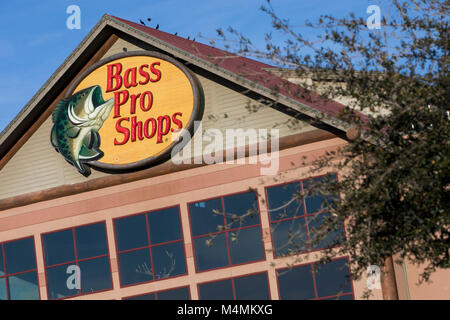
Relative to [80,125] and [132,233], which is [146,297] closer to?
[132,233]

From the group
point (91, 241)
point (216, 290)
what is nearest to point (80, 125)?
point (91, 241)

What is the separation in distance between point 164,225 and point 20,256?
236 inches

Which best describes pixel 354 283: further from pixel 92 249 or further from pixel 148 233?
pixel 92 249

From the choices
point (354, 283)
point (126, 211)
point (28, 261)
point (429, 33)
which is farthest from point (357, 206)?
point (28, 261)

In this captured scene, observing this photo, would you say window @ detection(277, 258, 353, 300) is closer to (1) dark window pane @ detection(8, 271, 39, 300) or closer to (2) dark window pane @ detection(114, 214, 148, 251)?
(2) dark window pane @ detection(114, 214, 148, 251)

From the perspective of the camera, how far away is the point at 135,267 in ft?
91.2

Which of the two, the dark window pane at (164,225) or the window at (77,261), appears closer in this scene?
the dark window pane at (164,225)

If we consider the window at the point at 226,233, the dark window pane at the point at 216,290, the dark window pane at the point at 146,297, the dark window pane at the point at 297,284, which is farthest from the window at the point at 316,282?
the dark window pane at the point at 146,297

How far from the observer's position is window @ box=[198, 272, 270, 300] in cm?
2631

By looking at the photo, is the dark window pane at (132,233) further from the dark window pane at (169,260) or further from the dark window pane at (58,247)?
the dark window pane at (58,247)

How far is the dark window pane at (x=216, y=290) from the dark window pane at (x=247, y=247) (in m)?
0.84

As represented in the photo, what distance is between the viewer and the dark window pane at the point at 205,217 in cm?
2706

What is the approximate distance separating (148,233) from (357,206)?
11.9 meters

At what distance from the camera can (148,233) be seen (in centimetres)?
2778
